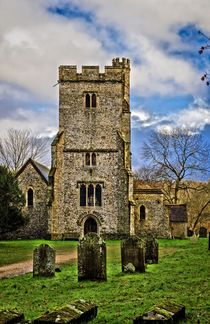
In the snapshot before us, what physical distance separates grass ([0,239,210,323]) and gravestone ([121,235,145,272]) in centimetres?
37

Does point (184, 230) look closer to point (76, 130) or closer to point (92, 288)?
point (76, 130)

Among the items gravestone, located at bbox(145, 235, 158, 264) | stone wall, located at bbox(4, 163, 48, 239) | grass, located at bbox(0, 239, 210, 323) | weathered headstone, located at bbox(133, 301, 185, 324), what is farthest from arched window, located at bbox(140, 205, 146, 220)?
weathered headstone, located at bbox(133, 301, 185, 324)

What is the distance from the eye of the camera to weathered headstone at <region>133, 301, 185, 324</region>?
7193 mm

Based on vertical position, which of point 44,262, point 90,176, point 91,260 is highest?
point 90,176

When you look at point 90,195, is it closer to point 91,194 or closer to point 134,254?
point 91,194

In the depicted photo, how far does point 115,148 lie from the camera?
140 ft

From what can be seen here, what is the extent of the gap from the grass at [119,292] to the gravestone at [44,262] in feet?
0.99

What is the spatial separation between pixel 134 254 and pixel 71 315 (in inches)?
356

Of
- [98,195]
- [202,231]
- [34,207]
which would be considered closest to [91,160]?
[98,195]

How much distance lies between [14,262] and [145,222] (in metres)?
23.3

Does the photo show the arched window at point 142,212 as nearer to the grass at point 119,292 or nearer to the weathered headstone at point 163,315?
the grass at point 119,292

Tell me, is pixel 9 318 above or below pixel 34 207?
below

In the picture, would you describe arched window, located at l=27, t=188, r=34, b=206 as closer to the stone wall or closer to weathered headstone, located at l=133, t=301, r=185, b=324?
the stone wall

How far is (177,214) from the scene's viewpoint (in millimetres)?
50156
